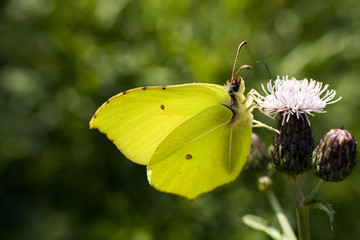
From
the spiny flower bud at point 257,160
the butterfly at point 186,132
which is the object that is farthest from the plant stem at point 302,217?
the spiny flower bud at point 257,160

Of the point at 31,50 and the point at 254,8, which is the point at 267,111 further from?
the point at 31,50

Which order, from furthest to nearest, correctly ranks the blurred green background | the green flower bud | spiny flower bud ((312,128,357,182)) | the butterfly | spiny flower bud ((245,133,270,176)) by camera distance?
the blurred green background < spiny flower bud ((245,133,270,176)) < the butterfly < the green flower bud < spiny flower bud ((312,128,357,182))

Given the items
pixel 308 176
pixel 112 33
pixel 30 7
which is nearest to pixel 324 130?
pixel 308 176

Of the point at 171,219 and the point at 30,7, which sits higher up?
the point at 30,7

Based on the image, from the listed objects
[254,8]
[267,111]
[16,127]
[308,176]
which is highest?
[254,8]

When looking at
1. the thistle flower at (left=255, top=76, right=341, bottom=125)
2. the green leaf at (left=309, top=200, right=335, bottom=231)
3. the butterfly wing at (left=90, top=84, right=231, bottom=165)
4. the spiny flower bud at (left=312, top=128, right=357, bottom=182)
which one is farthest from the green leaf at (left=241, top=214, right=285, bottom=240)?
the butterfly wing at (left=90, top=84, right=231, bottom=165)

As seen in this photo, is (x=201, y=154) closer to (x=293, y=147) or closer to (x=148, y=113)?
(x=148, y=113)

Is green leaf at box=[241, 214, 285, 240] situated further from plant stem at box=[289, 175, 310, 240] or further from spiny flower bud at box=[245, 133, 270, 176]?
spiny flower bud at box=[245, 133, 270, 176]

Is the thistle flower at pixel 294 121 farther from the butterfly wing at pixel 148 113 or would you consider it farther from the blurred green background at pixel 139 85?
the blurred green background at pixel 139 85
